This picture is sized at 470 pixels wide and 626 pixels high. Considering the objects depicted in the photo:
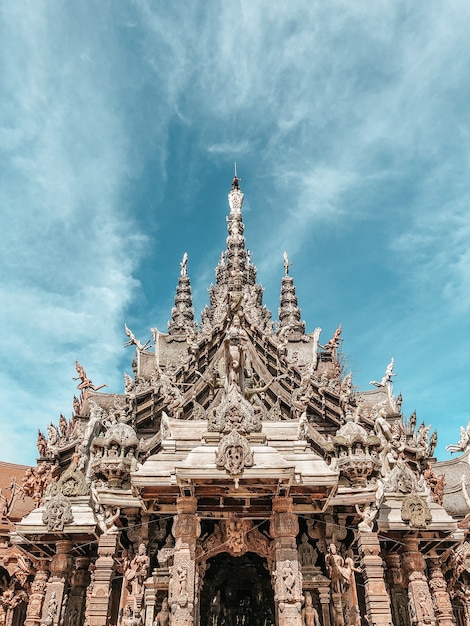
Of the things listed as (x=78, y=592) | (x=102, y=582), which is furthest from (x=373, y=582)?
(x=78, y=592)

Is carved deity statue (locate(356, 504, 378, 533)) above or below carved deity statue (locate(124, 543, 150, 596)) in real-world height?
above

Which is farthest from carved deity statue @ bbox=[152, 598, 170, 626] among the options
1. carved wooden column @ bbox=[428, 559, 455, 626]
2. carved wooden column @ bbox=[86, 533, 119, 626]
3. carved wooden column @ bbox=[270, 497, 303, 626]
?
carved wooden column @ bbox=[428, 559, 455, 626]

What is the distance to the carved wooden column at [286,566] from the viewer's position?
7375 millimetres

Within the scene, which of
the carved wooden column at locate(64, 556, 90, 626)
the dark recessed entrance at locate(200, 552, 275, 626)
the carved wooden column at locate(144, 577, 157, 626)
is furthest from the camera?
the dark recessed entrance at locate(200, 552, 275, 626)

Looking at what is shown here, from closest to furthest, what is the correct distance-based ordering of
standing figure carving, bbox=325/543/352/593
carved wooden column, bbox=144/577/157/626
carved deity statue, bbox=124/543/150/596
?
standing figure carving, bbox=325/543/352/593, carved deity statue, bbox=124/543/150/596, carved wooden column, bbox=144/577/157/626

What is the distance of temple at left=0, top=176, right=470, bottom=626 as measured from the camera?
7895mm

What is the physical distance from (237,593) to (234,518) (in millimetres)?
6494

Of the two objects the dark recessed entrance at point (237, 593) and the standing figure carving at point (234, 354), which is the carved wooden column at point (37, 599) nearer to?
the dark recessed entrance at point (237, 593)

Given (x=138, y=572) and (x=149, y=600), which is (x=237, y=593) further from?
(x=138, y=572)

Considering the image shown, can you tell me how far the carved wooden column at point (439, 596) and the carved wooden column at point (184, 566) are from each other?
7.85 m

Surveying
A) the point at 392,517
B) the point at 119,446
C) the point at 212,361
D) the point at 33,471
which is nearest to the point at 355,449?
the point at 392,517

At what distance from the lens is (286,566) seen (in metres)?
7.66

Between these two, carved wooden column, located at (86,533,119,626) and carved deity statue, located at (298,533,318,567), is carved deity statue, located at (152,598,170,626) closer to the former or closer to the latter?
carved wooden column, located at (86,533,119,626)

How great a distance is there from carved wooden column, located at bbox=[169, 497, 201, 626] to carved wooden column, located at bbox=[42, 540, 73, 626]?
4.64 m
